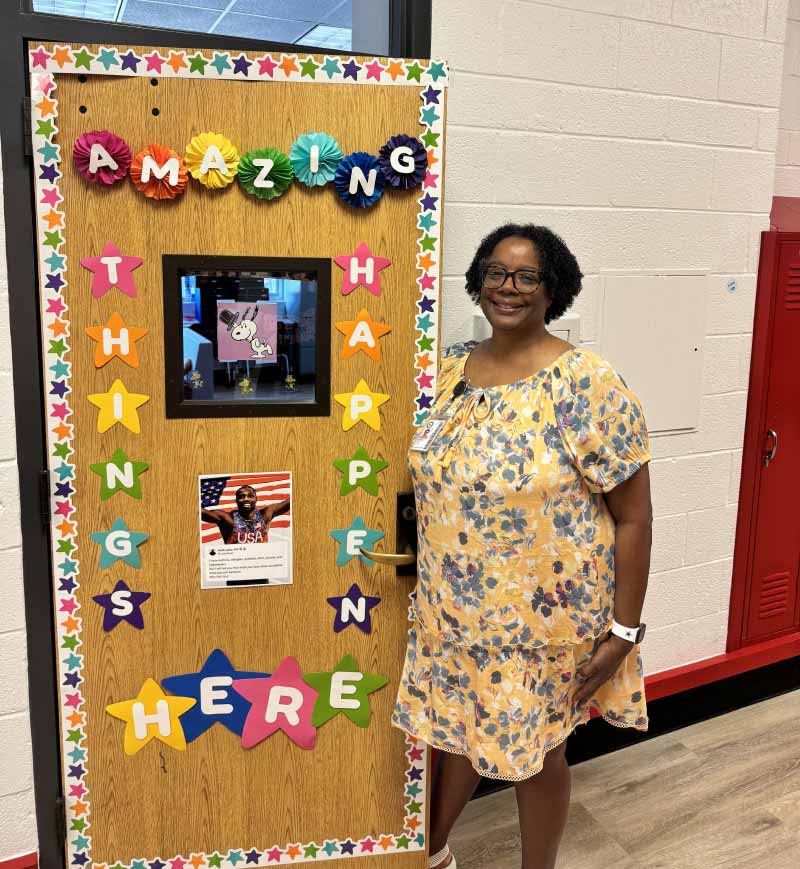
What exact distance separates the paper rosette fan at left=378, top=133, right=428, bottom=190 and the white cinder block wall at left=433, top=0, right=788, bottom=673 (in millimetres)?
335

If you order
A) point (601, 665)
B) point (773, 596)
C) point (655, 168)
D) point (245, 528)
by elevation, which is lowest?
point (773, 596)

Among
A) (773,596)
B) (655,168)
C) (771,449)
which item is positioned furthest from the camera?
(773,596)

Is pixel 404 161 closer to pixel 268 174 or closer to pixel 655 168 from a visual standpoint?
pixel 268 174

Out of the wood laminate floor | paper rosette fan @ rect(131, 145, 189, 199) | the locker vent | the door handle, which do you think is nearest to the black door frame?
paper rosette fan @ rect(131, 145, 189, 199)

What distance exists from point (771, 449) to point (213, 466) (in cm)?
188

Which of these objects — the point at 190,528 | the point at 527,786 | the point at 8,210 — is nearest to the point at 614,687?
the point at 527,786

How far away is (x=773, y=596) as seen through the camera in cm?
289

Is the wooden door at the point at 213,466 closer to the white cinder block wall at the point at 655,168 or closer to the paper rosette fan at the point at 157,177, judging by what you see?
the paper rosette fan at the point at 157,177

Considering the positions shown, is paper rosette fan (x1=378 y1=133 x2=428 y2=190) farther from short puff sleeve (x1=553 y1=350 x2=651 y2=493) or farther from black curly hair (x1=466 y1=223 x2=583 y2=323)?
short puff sleeve (x1=553 y1=350 x2=651 y2=493)

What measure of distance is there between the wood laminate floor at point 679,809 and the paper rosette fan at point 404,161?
1.70 meters

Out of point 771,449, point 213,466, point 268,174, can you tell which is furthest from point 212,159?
point 771,449

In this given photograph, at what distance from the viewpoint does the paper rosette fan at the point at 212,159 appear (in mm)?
1638

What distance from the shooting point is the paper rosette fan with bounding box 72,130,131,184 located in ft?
5.24

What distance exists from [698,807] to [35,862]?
69.0 inches
